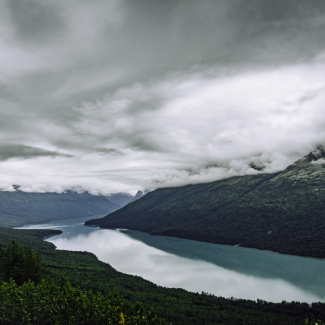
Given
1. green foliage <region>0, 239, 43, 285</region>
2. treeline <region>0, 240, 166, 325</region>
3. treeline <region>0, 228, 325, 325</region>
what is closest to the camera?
treeline <region>0, 240, 166, 325</region>

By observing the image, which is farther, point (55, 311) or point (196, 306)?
point (196, 306)

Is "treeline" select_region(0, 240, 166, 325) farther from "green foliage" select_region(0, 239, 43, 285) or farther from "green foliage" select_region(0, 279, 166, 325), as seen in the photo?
"green foliage" select_region(0, 239, 43, 285)

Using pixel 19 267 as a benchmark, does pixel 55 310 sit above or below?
above

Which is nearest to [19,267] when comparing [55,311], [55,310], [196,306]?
[55,311]

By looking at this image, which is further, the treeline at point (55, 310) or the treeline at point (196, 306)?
the treeline at point (196, 306)

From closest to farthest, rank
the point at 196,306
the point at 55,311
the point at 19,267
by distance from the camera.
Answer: the point at 55,311 < the point at 19,267 < the point at 196,306

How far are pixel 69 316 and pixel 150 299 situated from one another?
78.8m

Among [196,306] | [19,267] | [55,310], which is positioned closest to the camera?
[55,310]

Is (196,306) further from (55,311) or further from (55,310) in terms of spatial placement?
(55,310)

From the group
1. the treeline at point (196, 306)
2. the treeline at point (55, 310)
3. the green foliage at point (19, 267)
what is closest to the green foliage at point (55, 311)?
the treeline at point (55, 310)

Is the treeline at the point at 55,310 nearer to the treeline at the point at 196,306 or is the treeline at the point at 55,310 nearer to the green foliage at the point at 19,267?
the green foliage at the point at 19,267

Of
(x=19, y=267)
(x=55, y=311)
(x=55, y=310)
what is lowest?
(x=19, y=267)

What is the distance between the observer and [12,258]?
80250 millimetres

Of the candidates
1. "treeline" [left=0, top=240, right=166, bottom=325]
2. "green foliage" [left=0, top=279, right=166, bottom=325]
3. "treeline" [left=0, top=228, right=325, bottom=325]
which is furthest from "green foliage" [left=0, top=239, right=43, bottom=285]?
"green foliage" [left=0, top=279, right=166, bottom=325]
